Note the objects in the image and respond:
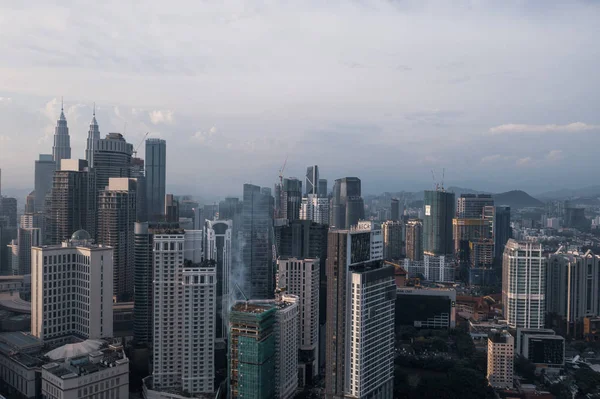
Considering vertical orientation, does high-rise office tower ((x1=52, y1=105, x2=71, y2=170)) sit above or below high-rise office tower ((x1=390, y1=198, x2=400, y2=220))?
above

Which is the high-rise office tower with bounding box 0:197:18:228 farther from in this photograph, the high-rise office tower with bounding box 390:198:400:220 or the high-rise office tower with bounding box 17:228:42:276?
the high-rise office tower with bounding box 390:198:400:220

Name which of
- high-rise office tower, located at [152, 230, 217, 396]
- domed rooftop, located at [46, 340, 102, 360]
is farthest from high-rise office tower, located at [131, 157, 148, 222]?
domed rooftop, located at [46, 340, 102, 360]

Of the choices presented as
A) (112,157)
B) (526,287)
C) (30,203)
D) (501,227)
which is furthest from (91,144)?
(501,227)

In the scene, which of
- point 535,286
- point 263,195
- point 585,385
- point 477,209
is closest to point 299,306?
point 263,195

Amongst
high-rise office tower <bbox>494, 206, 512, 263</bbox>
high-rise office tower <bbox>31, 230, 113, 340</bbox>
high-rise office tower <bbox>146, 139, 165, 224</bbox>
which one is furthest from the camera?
high-rise office tower <bbox>494, 206, 512, 263</bbox>

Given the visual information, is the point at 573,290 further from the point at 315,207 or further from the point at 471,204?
the point at 471,204

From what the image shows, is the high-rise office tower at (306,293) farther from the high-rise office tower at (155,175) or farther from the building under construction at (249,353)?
the high-rise office tower at (155,175)
